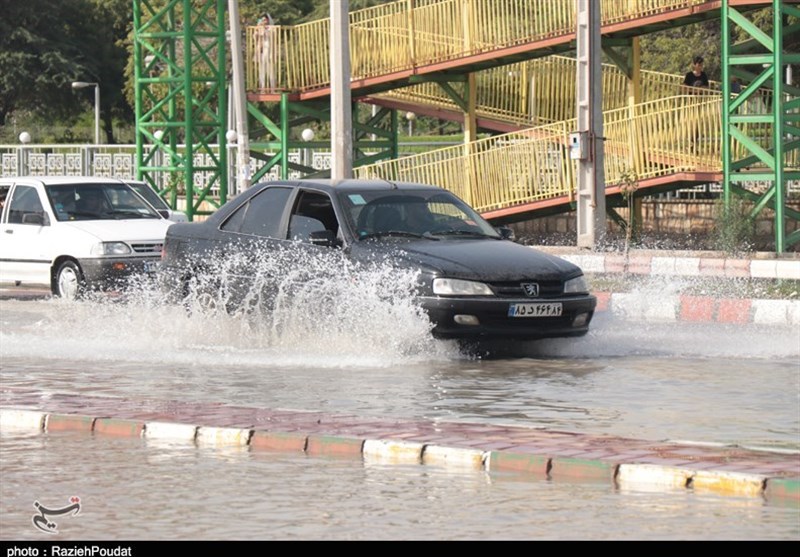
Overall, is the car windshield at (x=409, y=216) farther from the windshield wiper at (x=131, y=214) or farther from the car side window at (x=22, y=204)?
the car side window at (x=22, y=204)

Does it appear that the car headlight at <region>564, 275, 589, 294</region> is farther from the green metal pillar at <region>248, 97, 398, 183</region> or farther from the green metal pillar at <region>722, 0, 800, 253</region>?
the green metal pillar at <region>248, 97, 398, 183</region>

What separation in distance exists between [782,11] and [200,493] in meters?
21.9

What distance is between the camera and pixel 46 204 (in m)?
23.6

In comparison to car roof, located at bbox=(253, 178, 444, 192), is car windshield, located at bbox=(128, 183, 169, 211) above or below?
above

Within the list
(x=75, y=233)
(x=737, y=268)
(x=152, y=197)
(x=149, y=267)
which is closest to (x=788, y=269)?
(x=737, y=268)

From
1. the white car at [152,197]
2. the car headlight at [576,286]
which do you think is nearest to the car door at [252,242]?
the car headlight at [576,286]

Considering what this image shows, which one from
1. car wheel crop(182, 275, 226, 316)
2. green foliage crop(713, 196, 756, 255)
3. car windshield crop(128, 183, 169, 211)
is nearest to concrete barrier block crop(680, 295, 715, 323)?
car wheel crop(182, 275, 226, 316)

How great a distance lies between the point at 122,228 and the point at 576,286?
8.57 m

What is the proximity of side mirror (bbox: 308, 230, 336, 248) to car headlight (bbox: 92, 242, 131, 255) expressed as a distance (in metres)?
6.58

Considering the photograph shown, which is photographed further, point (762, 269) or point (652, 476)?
point (762, 269)

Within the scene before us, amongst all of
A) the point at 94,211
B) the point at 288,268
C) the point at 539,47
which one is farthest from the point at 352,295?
the point at 539,47

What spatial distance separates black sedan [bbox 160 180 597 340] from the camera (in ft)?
50.7

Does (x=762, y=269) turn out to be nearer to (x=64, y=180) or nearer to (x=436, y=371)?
(x=436, y=371)

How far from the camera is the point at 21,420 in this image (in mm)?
11656
